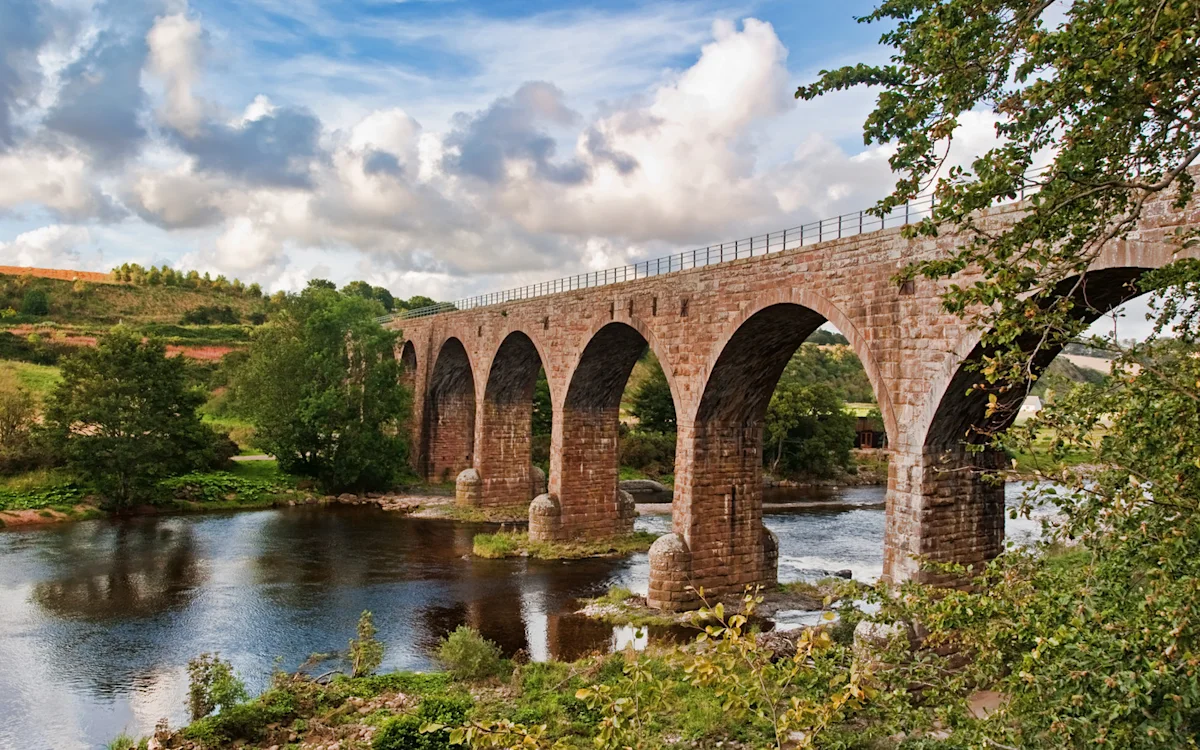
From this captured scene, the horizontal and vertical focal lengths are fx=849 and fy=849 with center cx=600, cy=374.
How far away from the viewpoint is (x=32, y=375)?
49.6 m

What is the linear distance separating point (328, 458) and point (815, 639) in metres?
33.2

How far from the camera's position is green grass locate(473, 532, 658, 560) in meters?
25.0

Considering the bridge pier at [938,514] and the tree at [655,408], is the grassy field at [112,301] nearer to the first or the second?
the tree at [655,408]

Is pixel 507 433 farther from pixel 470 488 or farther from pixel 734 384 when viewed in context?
pixel 734 384

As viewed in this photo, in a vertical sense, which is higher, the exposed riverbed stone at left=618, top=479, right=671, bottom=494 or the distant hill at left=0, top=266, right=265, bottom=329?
the distant hill at left=0, top=266, right=265, bottom=329

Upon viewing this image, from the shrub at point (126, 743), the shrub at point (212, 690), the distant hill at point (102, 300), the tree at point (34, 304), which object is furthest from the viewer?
the distant hill at point (102, 300)

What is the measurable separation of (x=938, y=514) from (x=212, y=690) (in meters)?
11.6

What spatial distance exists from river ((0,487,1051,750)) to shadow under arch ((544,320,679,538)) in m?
2.11

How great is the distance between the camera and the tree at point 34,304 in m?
75.9

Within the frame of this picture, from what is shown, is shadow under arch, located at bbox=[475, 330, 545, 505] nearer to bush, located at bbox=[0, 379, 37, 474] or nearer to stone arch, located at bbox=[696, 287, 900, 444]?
stone arch, located at bbox=[696, 287, 900, 444]

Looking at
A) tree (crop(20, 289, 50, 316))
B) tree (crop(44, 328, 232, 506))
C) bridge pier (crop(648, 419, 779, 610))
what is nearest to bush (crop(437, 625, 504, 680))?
bridge pier (crop(648, 419, 779, 610))

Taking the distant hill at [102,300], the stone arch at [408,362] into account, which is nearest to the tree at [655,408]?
the stone arch at [408,362]

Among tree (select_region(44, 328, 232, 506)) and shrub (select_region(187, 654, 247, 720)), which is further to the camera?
tree (select_region(44, 328, 232, 506))

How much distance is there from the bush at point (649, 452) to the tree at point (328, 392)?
1345 centimetres
